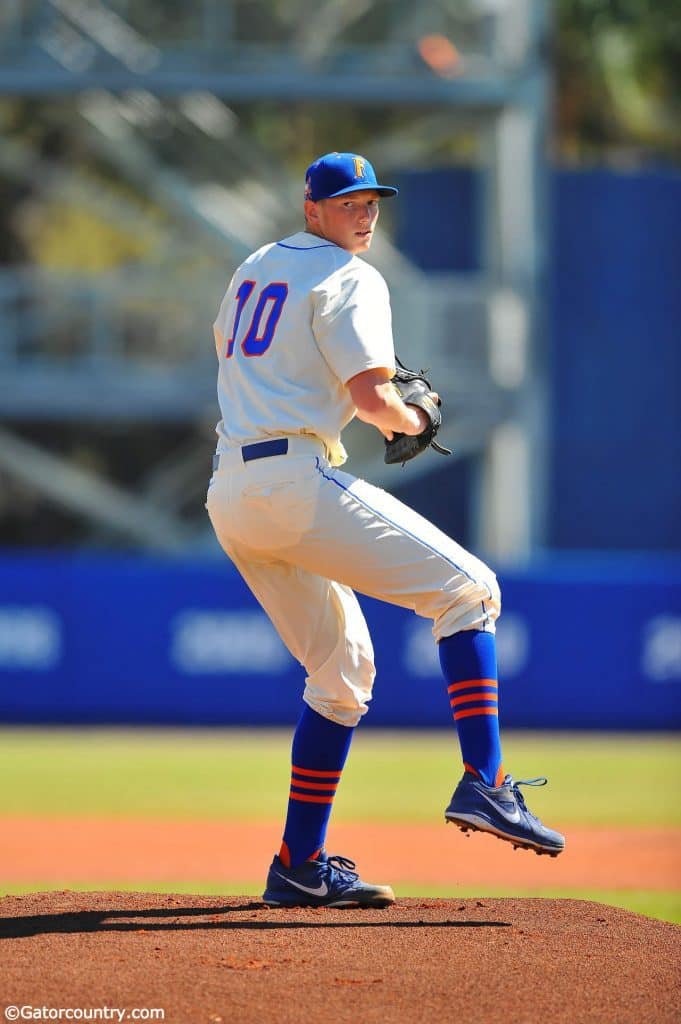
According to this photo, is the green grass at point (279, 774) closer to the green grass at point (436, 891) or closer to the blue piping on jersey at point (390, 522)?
the green grass at point (436, 891)

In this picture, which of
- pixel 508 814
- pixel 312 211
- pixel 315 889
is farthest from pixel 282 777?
pixel 312 211

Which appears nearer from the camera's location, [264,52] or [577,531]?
[264,52]

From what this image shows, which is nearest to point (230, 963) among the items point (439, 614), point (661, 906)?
point (439, 614)

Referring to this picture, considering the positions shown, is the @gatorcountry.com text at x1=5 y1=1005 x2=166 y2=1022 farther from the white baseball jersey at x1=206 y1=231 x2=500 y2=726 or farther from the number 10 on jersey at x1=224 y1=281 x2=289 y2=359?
the number 10 on jersey at x1=224 y1=281 x2=289 y2=359

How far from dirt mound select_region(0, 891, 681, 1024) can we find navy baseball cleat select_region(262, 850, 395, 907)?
7 cm

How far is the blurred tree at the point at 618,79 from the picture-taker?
83.5 feet

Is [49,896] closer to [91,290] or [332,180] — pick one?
[332,180]

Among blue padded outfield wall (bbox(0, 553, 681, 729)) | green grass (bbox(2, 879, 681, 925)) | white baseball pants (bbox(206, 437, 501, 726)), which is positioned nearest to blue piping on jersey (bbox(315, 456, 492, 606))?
white baseball pants (bbox(206, 437, 501, 726))

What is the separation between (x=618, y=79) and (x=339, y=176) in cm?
2367

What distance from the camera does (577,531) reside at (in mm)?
19453

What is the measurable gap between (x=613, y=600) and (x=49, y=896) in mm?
9057

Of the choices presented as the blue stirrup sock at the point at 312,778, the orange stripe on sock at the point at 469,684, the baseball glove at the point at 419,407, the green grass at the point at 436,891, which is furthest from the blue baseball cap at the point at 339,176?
the green grass at the point at 436,891

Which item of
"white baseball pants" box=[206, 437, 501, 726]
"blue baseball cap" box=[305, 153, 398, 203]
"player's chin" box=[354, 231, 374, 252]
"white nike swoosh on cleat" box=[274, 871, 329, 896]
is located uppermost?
"blue baseball cap" box=[305, 153, 398, 203]

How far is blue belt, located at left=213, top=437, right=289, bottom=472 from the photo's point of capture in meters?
4.75
